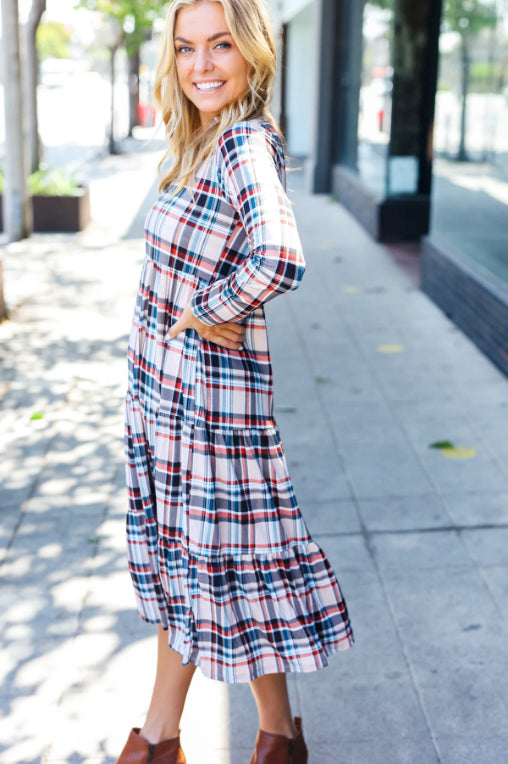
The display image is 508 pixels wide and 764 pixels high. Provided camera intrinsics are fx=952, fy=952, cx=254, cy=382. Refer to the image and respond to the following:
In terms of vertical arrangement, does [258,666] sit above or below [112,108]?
below

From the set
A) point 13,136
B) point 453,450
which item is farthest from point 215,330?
point 13,136

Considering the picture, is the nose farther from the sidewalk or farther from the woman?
the sidewalk

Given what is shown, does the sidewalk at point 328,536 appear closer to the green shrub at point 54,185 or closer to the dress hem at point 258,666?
the dress hem at point 258,666

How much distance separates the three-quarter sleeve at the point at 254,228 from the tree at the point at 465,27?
617cm

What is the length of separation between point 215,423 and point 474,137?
637 centimetres

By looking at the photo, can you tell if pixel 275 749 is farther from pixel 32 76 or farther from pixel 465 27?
pixel 32 76

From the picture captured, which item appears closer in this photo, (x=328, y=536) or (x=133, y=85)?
(x=328, y=536)

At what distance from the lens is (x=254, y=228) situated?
195 centimetres

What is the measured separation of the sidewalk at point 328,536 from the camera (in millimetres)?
2848

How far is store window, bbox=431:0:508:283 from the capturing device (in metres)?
6.88

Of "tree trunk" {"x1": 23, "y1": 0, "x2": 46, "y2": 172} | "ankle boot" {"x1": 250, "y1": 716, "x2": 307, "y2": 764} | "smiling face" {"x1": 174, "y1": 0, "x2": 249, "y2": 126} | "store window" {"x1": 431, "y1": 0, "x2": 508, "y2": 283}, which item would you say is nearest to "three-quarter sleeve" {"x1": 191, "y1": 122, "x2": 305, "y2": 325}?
"smiling face" {"x1": 174, "y1": 0, "x2": 249, "y2": 126}

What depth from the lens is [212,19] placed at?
6.82 ft

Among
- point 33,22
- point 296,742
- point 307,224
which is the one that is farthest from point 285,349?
point 33,22

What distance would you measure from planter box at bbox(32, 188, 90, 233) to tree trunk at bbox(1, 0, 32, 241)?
1.65 feet
